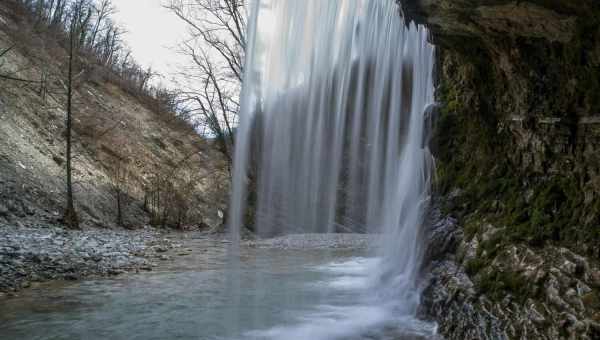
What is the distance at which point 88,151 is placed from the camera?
79.7 feet

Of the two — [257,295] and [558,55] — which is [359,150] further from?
[558,55]

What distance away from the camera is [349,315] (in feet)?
16.4

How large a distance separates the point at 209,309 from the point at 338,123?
8.46 meters

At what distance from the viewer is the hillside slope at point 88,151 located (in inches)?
621

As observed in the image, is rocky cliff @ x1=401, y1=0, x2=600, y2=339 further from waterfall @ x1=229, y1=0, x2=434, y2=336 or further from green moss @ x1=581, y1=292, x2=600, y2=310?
waterfall @ x1=229, y1=0, x2=434, y2=336

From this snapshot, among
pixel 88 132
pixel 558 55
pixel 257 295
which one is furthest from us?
pixel 88 132

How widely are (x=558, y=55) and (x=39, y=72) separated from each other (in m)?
28.8

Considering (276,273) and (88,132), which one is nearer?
(276,273)

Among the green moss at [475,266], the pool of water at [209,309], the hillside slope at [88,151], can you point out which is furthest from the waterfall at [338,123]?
the hillside slope at [88,151]

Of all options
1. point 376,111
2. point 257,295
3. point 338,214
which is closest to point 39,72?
point 338,214

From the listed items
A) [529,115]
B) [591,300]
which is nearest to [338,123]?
[529,115]

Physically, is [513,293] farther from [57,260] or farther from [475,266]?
[57,260]

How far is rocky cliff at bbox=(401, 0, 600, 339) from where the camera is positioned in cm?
314

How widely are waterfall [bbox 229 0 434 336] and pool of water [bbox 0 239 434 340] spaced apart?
0.66 m
